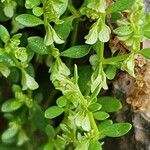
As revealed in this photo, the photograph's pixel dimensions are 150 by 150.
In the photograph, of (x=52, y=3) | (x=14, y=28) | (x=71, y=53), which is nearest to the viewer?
(x=52, y=3)

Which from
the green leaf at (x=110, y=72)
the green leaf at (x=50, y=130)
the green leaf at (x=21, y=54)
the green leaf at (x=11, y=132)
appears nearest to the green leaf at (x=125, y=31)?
the green leaf at (x=110, y=72)

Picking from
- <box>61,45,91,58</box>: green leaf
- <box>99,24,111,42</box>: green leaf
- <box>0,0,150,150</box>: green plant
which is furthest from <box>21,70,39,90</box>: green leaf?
<box>99,24,111,42</box>: green leaf

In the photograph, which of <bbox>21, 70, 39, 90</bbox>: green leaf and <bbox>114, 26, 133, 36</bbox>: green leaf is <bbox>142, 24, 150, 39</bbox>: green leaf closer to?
<bbox>114, 26, 133, 36</bbox>: green leaf

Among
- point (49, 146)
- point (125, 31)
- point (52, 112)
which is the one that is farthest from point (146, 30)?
point (49, 146)

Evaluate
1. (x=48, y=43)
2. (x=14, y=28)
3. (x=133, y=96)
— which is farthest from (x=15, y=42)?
(x=133, y=96)

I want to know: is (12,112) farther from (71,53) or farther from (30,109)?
(71,53)

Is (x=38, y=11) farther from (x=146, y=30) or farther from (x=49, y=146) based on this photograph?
(x=49, y=146)

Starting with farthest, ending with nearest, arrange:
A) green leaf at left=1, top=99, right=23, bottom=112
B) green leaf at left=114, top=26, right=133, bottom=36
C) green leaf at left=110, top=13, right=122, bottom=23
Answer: green leaf at left=1, top=99, right=23, bottom=112
green leaf at left=110, top=13, right=122, bottom=23
green leaf at left=114, top=26, right=133, bottom=36

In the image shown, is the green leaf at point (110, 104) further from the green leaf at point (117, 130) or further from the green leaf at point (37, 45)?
the green leaf at point (37, 45)
